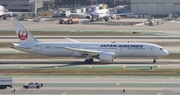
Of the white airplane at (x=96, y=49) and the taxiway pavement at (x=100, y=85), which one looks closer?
the taxiway pavement at (x=100, y=85)

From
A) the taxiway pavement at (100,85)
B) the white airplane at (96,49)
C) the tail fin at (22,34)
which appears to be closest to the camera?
the taxiway pavement at (100,85)

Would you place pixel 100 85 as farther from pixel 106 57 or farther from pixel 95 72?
pixel 106 57

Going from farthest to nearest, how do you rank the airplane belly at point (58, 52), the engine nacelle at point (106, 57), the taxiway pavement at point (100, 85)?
the airplane belly at point (58, 52) → the engine nacelle at point (106, 57) → the taxiway pavement at point (100, 85)

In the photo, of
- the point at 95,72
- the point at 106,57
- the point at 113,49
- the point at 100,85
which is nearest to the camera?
the point at 100,85

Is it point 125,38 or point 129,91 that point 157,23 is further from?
point 129,91

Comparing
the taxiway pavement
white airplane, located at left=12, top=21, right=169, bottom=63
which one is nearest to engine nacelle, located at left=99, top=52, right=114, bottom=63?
white airplane, located at left=12, top=21, right=169, bottom=63

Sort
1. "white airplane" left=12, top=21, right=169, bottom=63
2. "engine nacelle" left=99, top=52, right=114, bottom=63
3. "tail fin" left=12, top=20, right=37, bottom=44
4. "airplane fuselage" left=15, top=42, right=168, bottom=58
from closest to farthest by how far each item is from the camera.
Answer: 1. "engine nacelle" left=99, top=52, right=114, bottom=63
2. "white airplane" left=12, top=21, right=169, bottom=63
3. "airplane fuselage" left=15, top=42, right=168, bottom=58
4. "tail fin" left=12, top=20, right=37, bottom=44

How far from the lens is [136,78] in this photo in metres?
65.6

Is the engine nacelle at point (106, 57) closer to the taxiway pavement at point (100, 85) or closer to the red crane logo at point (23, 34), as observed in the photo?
the red crane logo at point (23, 34)

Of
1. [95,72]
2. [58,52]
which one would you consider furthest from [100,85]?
[58,52]

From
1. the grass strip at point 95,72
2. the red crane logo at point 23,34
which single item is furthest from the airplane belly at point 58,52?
the grass strip at point 95,72

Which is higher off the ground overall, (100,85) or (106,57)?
(106,57)

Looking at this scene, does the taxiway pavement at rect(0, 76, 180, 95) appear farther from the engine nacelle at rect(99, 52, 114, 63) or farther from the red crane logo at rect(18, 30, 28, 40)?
the red crane logo at rect(18, 30, 28, 40)

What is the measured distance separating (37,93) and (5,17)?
5766 inches
